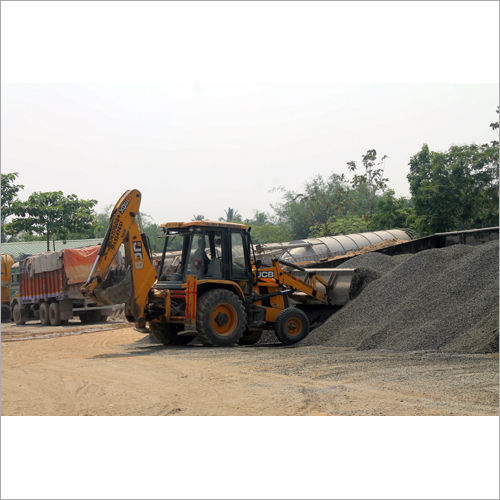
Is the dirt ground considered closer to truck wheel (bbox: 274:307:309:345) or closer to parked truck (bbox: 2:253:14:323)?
truck wheel (bbox: 274:307:309:345)

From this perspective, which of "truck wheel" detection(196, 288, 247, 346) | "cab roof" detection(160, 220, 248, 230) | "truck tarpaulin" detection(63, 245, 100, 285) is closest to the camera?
"truck wheel" detection(196, 288, 247, 346)

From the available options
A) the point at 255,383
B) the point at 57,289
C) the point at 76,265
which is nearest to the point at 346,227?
the point at 76,265

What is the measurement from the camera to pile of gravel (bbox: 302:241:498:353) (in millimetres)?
10320

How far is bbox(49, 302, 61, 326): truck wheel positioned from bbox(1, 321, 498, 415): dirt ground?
10.9m

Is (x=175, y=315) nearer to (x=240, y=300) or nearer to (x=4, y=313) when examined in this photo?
(x=240, y=300)

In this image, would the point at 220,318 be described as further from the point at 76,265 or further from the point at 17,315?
the point at 17,315

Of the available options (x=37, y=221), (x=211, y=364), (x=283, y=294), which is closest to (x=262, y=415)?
(x=211, y=364)

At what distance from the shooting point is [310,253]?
23.2 metres

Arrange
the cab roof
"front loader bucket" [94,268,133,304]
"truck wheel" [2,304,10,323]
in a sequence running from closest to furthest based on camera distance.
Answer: "front loader bucket" [94,268,133,304]
the cab roof
"truck wheel" [2,304,10,323]

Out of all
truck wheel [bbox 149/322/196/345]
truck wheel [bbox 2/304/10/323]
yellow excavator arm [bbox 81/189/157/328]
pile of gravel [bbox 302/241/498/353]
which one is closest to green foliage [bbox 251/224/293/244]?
truck wheel [bbox 2/304/10/323]

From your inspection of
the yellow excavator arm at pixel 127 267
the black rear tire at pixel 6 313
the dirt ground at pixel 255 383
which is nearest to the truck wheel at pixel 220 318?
the dirt ground at pixel 255 383

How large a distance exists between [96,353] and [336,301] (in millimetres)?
5235

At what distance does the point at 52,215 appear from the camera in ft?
110

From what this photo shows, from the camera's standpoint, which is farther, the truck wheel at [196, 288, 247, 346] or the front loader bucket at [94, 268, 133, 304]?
the truck wheel at [196, 288, 247, 346]
